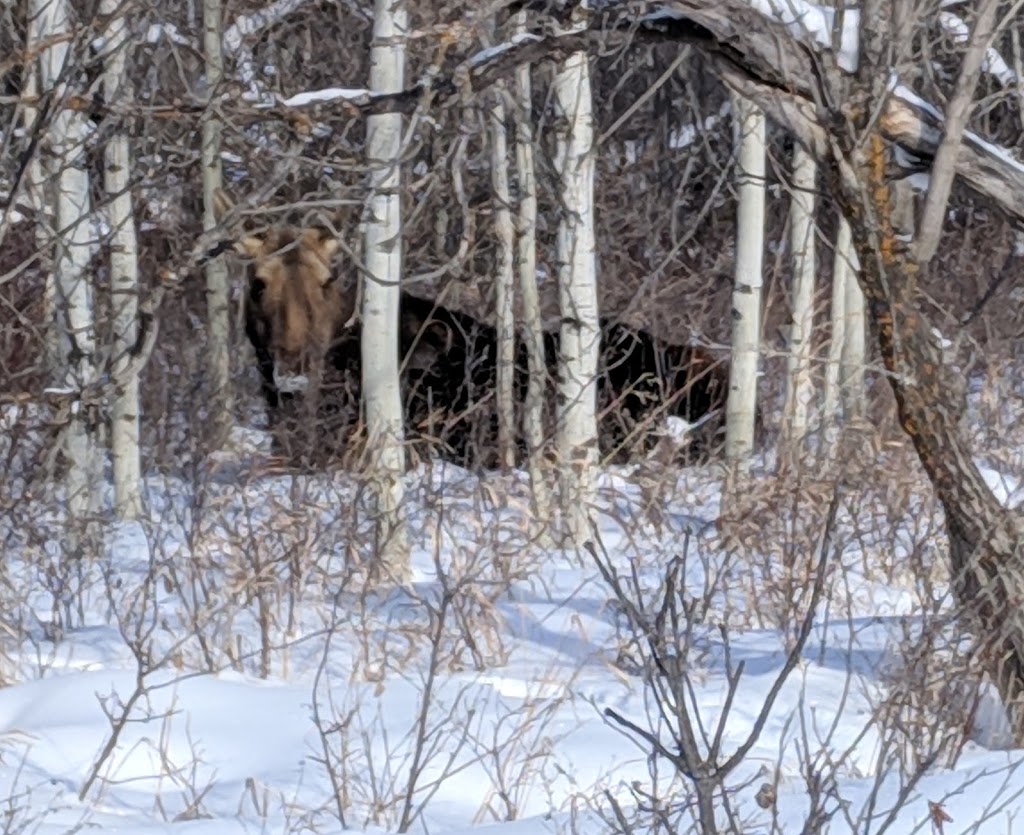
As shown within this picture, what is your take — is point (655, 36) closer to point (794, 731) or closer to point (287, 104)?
point (287, 104)

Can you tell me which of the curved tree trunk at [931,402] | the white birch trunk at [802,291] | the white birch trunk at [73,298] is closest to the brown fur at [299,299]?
the white birch trunk at [73,298]

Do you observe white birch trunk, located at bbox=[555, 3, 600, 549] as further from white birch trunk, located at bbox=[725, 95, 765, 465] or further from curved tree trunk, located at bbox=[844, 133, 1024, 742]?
curved tree trunk, located at bbox=[844, 133, 1024, 742]

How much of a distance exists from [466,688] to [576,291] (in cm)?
350

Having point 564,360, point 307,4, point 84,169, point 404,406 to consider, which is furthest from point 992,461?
point 307,4

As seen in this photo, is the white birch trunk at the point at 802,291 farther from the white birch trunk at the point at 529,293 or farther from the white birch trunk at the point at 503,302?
the white birch trunk at the point at 503,302

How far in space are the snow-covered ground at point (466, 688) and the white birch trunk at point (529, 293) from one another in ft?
1.46

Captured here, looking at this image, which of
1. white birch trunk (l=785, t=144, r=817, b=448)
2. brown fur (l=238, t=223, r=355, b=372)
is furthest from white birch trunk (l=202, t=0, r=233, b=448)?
white birch trunk (l=785, t=144, r=817, b=448)

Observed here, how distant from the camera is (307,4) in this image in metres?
16.4

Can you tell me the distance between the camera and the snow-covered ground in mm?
4312

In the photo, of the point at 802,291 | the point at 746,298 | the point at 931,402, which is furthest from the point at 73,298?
the point at 931,402

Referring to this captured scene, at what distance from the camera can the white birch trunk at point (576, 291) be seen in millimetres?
8078

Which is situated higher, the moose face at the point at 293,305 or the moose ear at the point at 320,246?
the moose ear at the point at 320,246

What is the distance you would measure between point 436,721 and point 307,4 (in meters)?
12.3

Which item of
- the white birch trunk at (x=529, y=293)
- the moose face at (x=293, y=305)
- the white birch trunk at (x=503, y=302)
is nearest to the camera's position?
the white birch trunk at (x=529, y=293)
